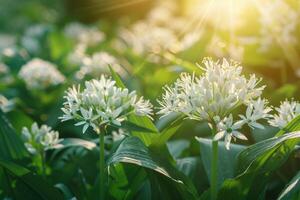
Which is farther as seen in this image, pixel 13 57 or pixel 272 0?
pixel 13 57

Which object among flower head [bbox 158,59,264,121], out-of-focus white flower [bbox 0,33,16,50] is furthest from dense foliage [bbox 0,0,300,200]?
out-of-focus white flower [bbox 0,33,16,50]

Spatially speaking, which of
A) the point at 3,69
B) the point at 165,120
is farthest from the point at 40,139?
the point at 3,69

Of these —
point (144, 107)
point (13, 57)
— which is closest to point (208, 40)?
point (13, 57)

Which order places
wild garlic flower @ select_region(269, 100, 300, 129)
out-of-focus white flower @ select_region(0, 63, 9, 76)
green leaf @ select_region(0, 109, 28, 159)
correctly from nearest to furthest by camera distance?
wild garlic flower @ select_region(269, 100, 300, 129)
green leaf @ select_region(0, 109, 28, 159)
out-of-focus white flower @ select_region(0, 63, 9, 76)

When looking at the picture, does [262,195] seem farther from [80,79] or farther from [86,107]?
[80,79]

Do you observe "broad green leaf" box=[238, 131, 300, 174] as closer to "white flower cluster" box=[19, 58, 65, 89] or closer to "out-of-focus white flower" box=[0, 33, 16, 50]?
"white flower cluster" box=[19, 58, 65, 89]

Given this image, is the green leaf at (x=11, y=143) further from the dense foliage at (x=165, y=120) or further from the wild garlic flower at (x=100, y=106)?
the wild garlic flower at (x=100, y=106)

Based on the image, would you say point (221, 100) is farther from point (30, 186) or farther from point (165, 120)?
point (165, 120)
